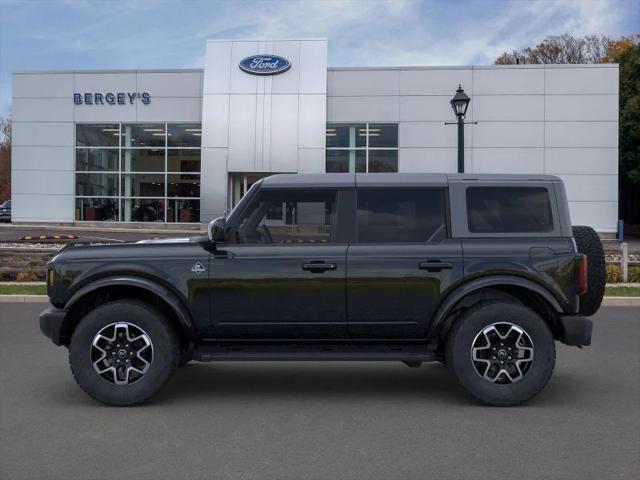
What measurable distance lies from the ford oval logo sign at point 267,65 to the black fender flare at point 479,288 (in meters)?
28.9

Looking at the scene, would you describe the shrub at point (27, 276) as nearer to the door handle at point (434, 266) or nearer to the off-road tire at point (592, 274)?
the door handle at point (434, 266)

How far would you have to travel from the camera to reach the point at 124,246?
5625 millimetres

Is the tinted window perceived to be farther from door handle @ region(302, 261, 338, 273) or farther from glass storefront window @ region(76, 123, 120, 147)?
glass storefront window @ region(76, 123, 120, 147)

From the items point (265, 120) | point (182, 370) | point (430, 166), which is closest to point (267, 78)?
point (265, 120)

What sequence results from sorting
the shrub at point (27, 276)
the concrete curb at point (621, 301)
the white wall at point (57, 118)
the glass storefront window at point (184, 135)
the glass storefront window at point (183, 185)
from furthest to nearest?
the glass storefront window at point (183, 185) → the glass storefront window at point (184, 135) → the white wall at point (57, 118) → the shrub at point (27, 276) → the concrete curb at point (621, 301)

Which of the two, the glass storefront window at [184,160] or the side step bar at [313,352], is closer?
the side step bar at [313,352]

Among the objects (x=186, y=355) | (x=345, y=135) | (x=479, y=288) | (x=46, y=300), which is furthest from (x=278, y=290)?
(x=345, y=135)

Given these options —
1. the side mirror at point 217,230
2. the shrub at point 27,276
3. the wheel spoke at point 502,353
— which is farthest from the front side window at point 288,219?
the shrub at point 27,276

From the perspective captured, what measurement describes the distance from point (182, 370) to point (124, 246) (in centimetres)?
190

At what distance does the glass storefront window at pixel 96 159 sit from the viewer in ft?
116

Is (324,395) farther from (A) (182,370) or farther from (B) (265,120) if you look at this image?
(B) (265,120)

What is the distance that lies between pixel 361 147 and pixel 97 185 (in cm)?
1392

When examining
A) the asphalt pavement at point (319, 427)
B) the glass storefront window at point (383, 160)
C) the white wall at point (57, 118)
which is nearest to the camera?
the asphalt pavement at point (319, 427)

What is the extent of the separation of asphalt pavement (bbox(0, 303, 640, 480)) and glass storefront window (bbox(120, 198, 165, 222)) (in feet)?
94.2
